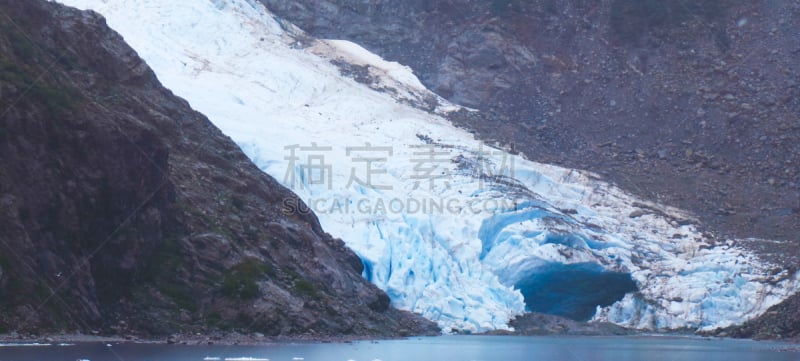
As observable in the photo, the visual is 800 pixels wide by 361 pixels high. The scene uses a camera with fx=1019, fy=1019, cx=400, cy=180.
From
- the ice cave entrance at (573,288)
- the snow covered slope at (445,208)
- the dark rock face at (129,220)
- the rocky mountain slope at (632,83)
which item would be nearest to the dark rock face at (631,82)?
the rocky mountain slope at (632,83)

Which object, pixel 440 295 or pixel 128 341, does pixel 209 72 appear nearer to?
pixel 440 295

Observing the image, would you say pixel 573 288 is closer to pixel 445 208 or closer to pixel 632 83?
pixel 445 208

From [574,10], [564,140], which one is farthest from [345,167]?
[574,10]

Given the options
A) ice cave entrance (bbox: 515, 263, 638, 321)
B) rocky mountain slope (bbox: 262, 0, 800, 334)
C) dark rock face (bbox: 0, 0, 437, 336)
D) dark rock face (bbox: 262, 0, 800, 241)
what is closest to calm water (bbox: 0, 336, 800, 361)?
dark rock face (bbox: 0, 0, 437, 336)

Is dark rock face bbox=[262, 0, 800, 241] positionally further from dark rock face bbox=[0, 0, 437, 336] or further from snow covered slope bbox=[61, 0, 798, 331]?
dark rock face bbox=[0, 0, 437, 336]

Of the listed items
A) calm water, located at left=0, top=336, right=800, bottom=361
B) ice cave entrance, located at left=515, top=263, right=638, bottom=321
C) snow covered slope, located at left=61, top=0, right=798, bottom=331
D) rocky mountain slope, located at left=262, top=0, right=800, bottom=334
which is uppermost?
rocky mountain slope, located at left=262, top=0, right=800, bottom=334

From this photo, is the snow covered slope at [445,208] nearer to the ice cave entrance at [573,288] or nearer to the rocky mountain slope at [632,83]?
the ice cave entrance at [573,288]
